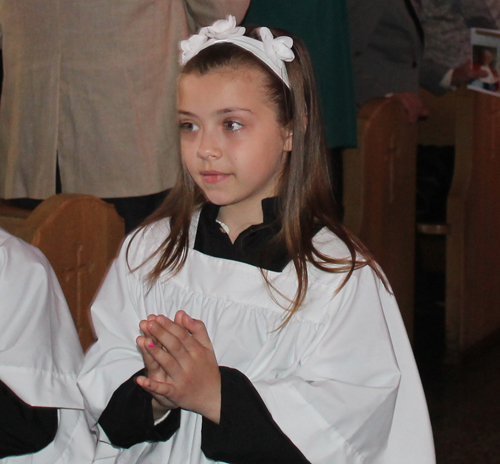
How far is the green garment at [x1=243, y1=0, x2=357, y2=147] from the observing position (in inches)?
111

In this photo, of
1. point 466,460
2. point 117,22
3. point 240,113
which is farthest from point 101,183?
point 466,460

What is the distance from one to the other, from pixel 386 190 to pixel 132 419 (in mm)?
2096

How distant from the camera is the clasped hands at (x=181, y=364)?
4.48ft

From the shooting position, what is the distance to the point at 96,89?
241 cm

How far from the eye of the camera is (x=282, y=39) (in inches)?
63.5

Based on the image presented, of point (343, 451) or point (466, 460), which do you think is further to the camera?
point (466, 460)

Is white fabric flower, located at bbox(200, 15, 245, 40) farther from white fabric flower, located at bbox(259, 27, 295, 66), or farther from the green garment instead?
the green garment

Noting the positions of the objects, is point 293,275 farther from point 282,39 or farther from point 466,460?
point 466,460

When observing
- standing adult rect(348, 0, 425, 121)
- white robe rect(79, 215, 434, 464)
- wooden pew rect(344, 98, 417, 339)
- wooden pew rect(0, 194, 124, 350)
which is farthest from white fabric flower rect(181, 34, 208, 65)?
standing adult rect(348, 0, 425, 121)

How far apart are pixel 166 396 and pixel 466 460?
1747 millimetres

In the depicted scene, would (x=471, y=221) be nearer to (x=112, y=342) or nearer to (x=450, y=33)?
(x=450, y=33)

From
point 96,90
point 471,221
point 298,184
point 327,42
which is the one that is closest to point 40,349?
point 298,184

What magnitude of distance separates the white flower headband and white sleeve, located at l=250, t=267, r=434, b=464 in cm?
46

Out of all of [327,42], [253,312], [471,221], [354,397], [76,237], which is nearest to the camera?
[354,397]
